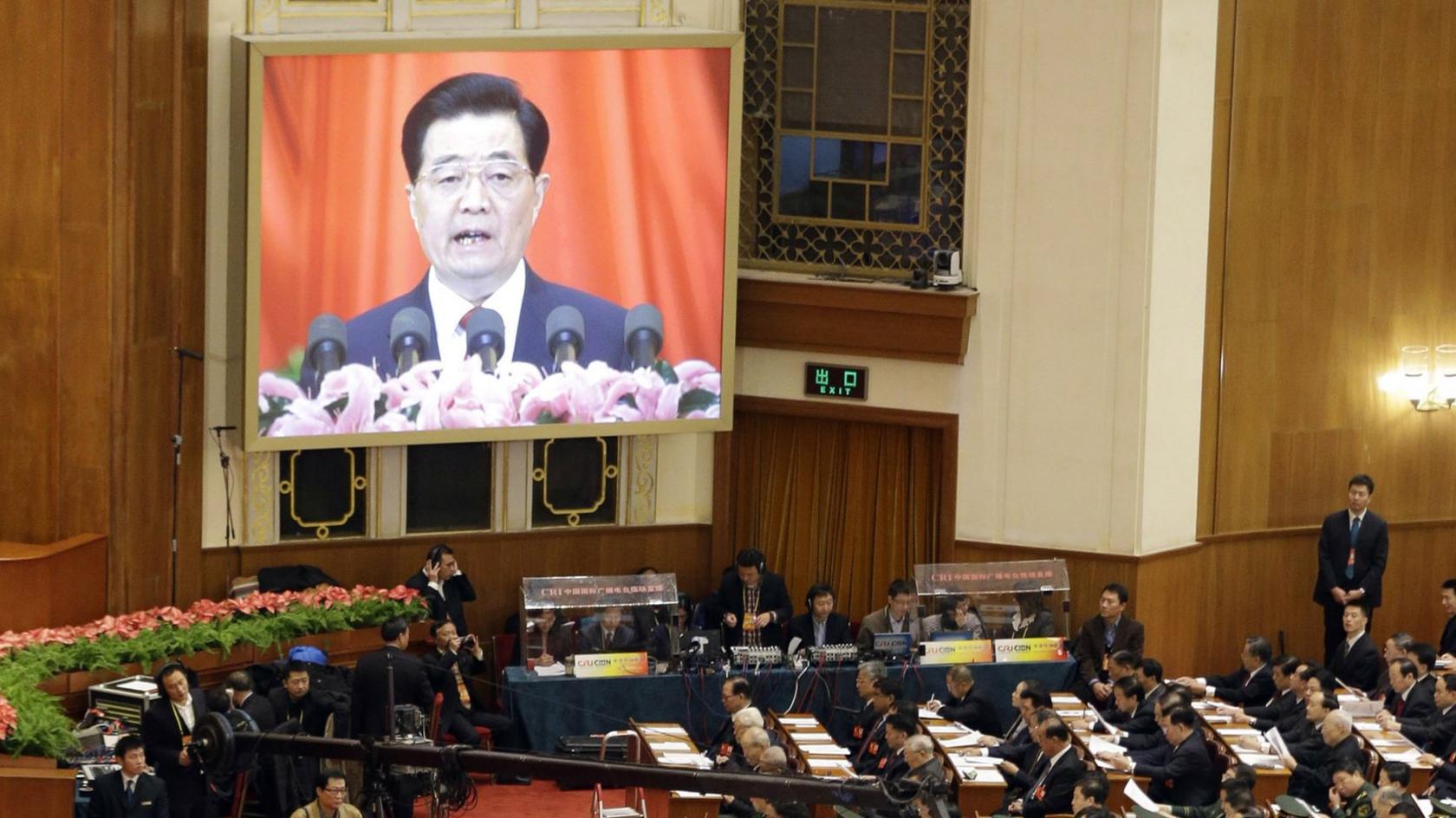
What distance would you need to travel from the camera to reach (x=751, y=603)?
52.2 feet

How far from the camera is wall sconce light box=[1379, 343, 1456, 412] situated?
1745 cm

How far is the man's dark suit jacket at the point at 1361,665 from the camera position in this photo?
1553 cm

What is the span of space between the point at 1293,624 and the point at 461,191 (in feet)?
22.6

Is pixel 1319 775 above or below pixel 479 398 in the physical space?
below

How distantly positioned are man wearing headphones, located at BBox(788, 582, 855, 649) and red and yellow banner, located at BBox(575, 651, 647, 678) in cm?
115

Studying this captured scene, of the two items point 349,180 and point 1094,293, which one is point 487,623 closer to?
point 349,180

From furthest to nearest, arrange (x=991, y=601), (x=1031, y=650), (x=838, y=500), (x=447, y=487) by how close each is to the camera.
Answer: (x=838, y=500) < (x=447, y=487) < (x=991, y=601) < (x=1031, y=650)

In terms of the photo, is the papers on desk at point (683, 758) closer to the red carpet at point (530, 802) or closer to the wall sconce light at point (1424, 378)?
the red carpet at point (530, 802)

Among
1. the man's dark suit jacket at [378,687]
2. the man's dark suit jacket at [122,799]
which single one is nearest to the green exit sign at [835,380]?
the man's dark suit jacket at [378,687]

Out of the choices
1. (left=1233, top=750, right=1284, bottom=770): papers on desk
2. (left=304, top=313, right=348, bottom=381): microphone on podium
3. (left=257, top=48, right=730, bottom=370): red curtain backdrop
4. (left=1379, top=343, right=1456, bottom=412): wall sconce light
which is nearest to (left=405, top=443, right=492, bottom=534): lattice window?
(left=304, top=313, right=348, bottom=381): microphone on podium

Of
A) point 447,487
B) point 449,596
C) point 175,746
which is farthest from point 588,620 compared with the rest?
point 175,746

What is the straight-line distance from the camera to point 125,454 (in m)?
14.7

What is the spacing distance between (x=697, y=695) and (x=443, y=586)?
1.96m

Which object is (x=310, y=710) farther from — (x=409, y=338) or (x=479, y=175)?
(x=479, y=175)
